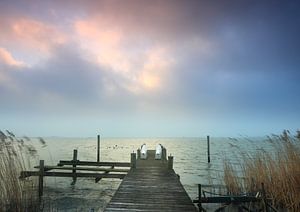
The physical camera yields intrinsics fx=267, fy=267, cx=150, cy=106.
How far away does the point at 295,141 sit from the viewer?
9.56 metres

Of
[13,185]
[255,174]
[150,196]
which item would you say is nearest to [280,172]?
[255,174]

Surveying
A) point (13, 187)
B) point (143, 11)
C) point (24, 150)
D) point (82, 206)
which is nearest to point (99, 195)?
point (82, 206)

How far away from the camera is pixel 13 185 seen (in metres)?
7.12

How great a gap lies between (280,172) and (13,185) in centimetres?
814

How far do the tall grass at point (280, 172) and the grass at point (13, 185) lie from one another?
285 inches

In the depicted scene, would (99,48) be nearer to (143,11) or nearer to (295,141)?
(143,11)

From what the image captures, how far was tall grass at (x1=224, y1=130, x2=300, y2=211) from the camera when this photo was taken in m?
8.12

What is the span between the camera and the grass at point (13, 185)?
22.7ft

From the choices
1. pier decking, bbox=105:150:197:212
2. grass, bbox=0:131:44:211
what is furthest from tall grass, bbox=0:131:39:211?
pier decking, bbox=105:150:197:212

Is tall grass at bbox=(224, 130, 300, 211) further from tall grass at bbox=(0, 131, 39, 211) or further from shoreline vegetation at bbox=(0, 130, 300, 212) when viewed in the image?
tall grass at bbox=(0, 131, 39, 211)

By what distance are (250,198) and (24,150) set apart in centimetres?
786

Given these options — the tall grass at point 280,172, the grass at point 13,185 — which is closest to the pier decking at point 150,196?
the grass at point 13,185

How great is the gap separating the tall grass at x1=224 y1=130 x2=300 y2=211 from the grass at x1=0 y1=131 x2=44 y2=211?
725cm

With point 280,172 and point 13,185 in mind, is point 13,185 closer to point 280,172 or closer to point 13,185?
point 13,185
